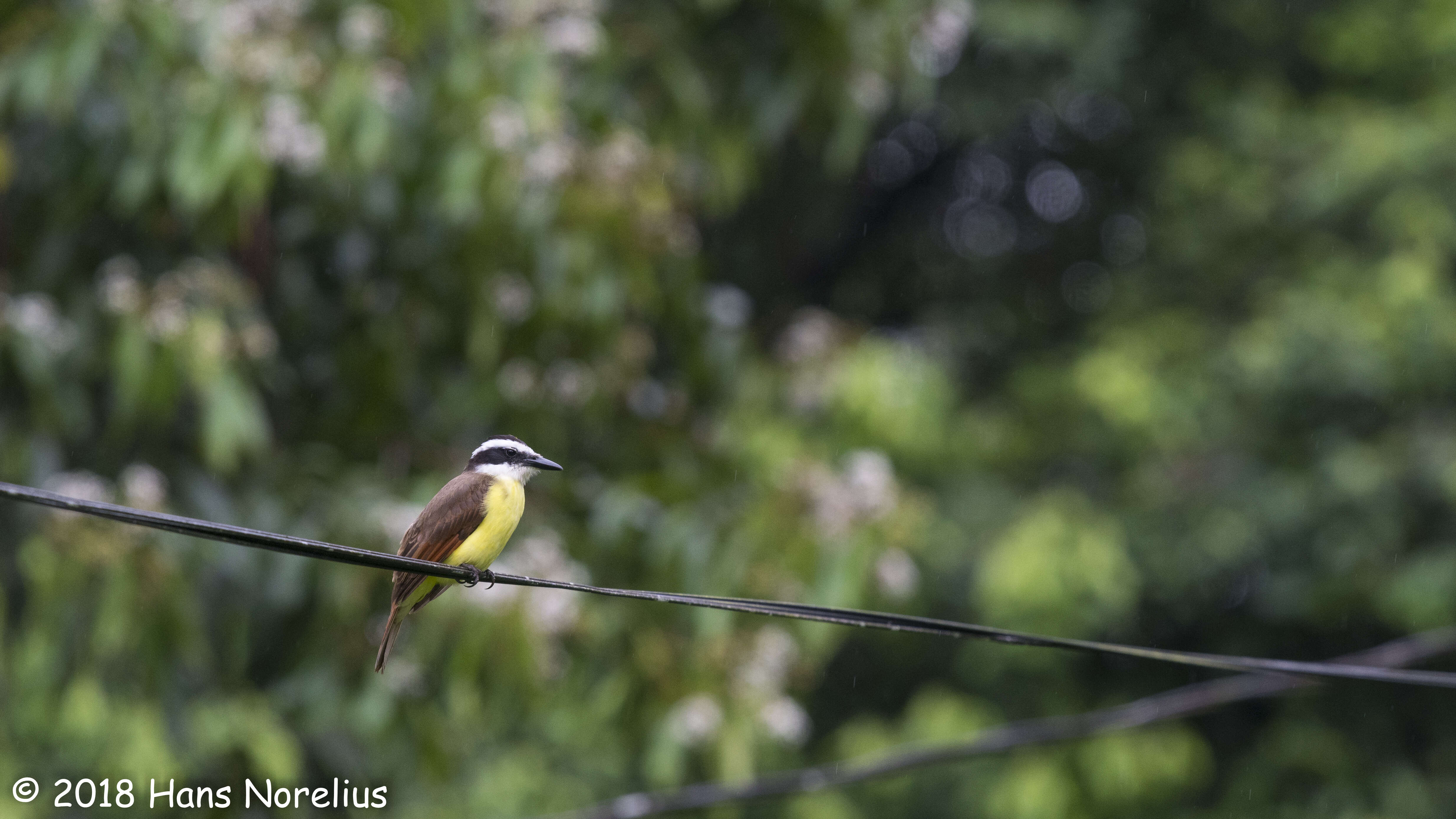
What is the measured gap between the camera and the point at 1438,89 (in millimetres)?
7891

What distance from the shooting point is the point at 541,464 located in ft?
8.19

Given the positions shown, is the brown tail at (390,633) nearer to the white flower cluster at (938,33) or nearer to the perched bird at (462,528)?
the perched bird at (462,528)

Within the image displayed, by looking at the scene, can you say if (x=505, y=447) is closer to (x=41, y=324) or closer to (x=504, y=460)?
(x=504, y=460)

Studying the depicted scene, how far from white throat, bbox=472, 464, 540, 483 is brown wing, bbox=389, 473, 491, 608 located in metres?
0.06

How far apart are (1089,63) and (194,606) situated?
619 cm

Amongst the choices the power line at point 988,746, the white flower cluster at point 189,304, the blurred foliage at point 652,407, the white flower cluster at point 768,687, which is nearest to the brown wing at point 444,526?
the power line at point 988,746

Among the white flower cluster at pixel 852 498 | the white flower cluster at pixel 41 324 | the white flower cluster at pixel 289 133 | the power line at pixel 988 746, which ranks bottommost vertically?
the power line at pixel 988 746

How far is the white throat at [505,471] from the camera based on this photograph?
2594 mm

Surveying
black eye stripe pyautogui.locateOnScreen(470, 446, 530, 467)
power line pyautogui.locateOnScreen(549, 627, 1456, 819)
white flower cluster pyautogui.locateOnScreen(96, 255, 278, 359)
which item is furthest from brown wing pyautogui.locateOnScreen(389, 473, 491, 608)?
white flower cluster pyautogui.locateOnScreen(96, 255, 278, 359)

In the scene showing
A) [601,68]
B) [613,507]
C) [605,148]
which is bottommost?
[613,507]

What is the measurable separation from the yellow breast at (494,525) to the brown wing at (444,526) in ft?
0.03

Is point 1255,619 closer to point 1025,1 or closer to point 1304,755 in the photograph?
point 1304,755

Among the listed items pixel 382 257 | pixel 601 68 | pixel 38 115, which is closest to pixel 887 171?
pixel 601 68

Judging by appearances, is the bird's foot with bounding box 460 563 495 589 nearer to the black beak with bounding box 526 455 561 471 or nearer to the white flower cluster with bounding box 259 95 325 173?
the black beak with bounding box 526 455 561 471
